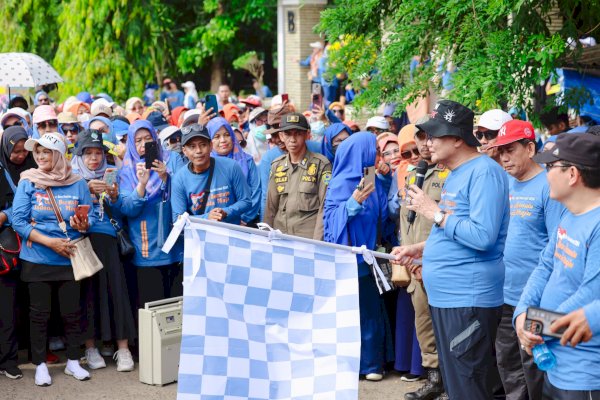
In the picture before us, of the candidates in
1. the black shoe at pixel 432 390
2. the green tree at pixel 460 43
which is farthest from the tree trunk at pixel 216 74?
the black shoe at pixel 432 390

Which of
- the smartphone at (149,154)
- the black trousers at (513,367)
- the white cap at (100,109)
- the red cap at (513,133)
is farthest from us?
the white cap at (100,109)

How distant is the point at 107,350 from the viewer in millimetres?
8773

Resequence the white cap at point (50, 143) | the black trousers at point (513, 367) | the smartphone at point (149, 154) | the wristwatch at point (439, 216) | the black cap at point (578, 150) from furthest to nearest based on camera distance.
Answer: the smartphone at point (149, 154) < the white cap at point (50, 143) < the black trousers at point (513, 367) < the wristwatch at point (439, 216) < the black cap at point (578, 150)

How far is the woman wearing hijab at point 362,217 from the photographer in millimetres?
7559

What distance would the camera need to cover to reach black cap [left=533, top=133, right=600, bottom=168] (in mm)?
4344

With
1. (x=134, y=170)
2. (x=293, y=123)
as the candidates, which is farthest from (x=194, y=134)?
(x=134, y=170)

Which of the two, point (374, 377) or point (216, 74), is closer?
point (374, 377)

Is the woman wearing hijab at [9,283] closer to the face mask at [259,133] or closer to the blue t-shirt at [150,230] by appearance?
the blue t-shirt at [150,230]

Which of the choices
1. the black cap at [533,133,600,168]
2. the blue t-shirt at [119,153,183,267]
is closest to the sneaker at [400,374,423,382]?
the blue t-shirt at [119,153,183,267]

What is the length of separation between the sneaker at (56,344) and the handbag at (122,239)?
1.14 m

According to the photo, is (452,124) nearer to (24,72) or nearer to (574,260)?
(574,260)

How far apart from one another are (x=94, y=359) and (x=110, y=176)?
5.21ft

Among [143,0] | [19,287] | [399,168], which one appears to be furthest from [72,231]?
[143,0]

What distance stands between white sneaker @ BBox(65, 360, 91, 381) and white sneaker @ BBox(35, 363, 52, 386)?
8.6 inches
